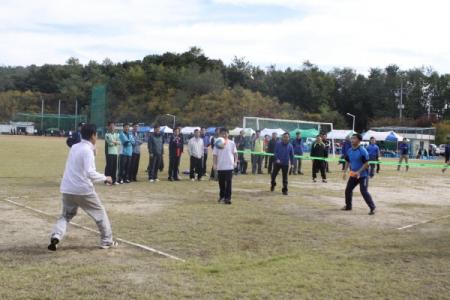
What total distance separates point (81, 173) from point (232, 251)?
2.37m

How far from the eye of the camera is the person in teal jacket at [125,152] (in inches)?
636

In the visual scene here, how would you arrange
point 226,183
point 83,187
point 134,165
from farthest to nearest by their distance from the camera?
point 134,165, point 226,183, point 83,187

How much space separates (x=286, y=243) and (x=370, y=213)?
386 centimetres

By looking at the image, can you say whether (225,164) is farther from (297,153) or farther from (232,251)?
(297,153)

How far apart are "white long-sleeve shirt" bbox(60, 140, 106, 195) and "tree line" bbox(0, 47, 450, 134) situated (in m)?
65.4

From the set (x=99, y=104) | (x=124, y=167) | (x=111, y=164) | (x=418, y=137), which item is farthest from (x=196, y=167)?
(x=418, y=137)

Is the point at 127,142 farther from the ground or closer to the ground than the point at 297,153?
farther from the ground

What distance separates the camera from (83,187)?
7.34 meters

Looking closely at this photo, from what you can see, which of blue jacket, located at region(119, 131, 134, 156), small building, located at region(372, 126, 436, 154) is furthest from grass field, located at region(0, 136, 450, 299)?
small building, located at region(372, 126, 436, 154)

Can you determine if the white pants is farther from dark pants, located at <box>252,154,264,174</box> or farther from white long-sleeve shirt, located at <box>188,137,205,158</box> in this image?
dark pants, located at <box>252,154,264,174</box>

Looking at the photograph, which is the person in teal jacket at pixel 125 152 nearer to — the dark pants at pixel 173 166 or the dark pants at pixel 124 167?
the dark pants at pixel 124 167

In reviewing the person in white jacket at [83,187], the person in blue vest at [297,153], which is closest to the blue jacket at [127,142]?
the person in blue vest at [297,153]

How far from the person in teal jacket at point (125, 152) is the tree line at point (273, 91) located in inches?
2216

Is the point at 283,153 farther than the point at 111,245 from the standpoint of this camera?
Yes
